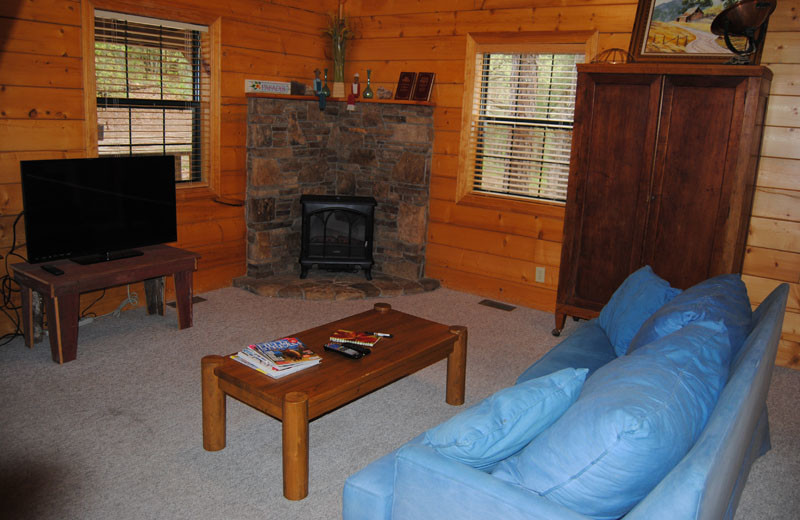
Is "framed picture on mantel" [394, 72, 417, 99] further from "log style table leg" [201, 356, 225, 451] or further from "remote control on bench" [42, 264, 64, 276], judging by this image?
"log style table leg" [201, 356, 225, 451]

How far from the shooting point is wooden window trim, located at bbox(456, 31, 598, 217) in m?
4.74

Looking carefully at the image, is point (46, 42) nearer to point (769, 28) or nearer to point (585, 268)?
point (585, 268)

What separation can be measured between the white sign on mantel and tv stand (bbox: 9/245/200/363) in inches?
58.7

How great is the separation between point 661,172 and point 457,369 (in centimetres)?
181

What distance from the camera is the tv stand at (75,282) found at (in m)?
3.68

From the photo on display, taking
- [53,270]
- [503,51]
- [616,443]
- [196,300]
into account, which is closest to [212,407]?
[53,270]

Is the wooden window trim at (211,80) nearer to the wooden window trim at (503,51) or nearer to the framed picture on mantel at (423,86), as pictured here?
the framed picture on mantel at (423,86)

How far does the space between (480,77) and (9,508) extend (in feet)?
13.9

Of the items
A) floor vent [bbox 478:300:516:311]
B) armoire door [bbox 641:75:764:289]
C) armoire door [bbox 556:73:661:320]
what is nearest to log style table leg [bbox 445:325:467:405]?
armoire door [bbox 556:73:661:320]

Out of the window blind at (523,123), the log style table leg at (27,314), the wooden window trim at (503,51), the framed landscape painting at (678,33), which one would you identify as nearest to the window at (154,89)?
the log style table leg at (27,314)

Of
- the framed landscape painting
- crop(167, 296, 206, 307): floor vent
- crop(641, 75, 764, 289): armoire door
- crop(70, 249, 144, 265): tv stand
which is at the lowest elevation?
crop(167, 296, 206, 307): floor vent

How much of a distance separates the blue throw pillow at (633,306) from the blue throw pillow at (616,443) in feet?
4.18

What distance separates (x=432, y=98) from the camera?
5465mm

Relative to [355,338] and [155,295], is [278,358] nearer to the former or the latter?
[355,338]
